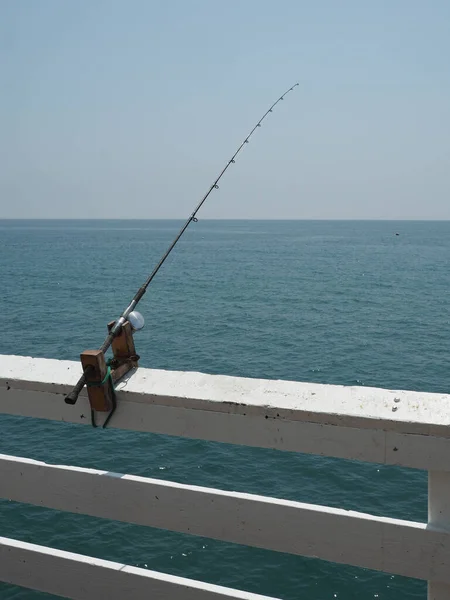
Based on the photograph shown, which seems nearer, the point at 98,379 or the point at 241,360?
the point at 98,379

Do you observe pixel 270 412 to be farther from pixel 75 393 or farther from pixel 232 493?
pixel 75 393

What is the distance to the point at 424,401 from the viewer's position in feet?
6.02

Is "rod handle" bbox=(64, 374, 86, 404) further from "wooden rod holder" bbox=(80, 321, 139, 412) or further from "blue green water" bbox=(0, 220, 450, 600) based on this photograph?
"blue green water" bbox=(0, 220, 450, 600)

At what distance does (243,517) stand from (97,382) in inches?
24.5

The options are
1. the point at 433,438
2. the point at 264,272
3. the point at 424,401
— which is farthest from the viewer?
the point at 264,272

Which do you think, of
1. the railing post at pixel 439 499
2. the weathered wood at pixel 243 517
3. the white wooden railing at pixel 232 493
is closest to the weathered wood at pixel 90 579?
the white wooden railing at pixel 232 493

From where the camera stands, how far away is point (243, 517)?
6.48 ft

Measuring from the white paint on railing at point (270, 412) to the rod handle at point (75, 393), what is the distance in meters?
0.05

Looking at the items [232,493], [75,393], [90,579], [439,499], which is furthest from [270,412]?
[90,579]

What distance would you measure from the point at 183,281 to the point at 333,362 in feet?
112

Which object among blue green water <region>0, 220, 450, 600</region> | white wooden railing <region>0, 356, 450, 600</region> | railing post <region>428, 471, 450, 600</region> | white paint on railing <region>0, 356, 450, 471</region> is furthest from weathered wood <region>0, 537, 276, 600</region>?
blue green water <region>0, 220, 450, 600</region>

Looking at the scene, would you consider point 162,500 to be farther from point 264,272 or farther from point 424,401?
point 264,272

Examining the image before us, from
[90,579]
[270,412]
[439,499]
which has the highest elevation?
[270,412]

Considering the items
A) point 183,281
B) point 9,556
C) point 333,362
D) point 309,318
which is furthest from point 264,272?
point 9,556
